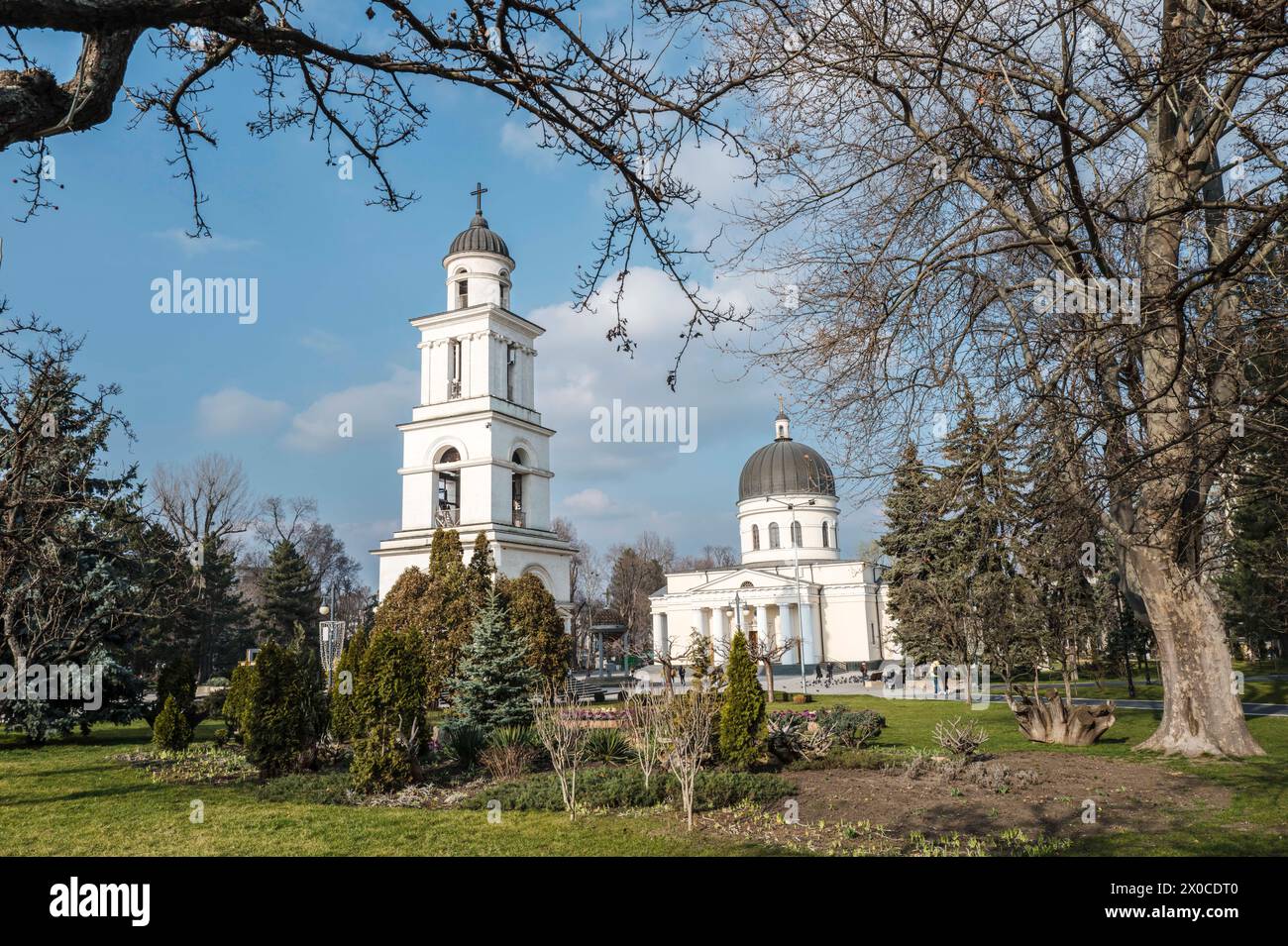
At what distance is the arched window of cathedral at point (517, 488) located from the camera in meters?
34.5

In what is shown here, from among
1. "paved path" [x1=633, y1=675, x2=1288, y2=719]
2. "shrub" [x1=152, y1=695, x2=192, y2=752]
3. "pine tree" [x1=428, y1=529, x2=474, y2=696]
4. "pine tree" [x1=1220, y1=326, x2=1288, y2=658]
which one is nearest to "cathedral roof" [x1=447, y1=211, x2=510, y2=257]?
"pine tree" [x1=428, y1=529, x2=474, y2=696]

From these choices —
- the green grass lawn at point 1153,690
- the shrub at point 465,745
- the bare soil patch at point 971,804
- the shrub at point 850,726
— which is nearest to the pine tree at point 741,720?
the bare soil patch at point 971,804

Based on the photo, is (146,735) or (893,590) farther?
(893,590)

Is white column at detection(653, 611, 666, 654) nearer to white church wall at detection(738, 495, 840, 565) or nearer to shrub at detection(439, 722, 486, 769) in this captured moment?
white church wall at detection(738, 495, 840, 565)

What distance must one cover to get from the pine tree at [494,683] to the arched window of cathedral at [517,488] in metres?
17.3

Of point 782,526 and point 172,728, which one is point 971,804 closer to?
point 172,728

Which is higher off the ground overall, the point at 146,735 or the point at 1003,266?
the point at 1003,266

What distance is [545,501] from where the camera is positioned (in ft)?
116

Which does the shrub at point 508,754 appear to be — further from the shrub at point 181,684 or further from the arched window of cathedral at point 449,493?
the arched window of cathedral at point 449,493

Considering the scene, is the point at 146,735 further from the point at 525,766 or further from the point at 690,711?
the point at 690,711

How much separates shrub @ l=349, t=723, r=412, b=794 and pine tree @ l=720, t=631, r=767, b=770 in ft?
14.0
